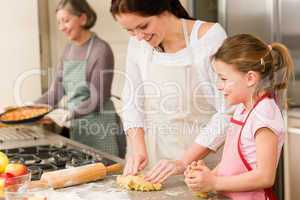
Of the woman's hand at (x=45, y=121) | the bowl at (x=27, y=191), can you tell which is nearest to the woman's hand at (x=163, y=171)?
the bowl at (x=27, y=191)

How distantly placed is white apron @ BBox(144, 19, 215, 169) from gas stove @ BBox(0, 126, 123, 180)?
206 millimetres

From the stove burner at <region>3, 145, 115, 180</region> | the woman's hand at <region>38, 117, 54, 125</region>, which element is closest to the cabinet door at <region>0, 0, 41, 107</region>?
the woman's hand at <region>38, 117, 54, 125</region>

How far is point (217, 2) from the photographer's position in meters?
2.54

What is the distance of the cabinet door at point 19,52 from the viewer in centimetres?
274

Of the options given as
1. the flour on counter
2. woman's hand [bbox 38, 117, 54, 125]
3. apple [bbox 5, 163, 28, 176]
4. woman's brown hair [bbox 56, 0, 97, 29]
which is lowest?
woman's hand [bbox 38, 117, 54, 125]

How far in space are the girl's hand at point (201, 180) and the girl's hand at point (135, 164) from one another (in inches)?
8.5

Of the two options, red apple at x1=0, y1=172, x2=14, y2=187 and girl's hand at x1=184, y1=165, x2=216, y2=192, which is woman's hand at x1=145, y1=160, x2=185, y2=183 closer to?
girl's hand at x1=184, y1=165, x2=216, y2=192

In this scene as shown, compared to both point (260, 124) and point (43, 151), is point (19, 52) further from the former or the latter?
point (260, 124)

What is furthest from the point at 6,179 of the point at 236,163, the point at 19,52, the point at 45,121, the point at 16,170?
the point at 19,52

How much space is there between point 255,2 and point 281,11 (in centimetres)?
20

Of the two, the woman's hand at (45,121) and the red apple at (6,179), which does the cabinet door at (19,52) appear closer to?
the woman's hand at (45,121)

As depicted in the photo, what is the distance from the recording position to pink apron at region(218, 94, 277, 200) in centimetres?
119

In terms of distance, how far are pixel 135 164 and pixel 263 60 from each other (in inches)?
18.0

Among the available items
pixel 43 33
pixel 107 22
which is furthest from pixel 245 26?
pixel 43 33
